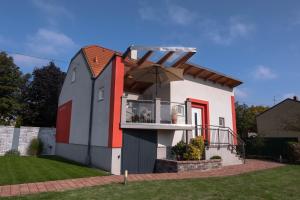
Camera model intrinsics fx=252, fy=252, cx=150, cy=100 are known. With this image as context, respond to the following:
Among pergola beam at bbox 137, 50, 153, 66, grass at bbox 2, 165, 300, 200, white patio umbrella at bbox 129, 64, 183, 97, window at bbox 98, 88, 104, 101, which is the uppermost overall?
pergola beam at bbox 137, 50, 153, 66

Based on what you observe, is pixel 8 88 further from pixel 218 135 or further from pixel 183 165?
pixel 183 165

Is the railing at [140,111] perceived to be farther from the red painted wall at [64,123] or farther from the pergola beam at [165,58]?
the red painted wall at [64,123]

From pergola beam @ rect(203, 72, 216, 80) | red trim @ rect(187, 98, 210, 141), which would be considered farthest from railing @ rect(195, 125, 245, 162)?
pergola beam @ rect(203, 72, 216, 80)

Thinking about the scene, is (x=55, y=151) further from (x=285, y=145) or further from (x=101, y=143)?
(x=285, y=145)

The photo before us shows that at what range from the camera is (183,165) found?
11.5 m

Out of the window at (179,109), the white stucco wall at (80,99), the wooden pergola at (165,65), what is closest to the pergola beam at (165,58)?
the wooden pergola at (165,65)

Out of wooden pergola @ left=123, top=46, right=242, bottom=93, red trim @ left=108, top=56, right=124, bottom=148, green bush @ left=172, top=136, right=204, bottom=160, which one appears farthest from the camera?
wooden pergola @ left=123, top=46, right=242, bottom=93

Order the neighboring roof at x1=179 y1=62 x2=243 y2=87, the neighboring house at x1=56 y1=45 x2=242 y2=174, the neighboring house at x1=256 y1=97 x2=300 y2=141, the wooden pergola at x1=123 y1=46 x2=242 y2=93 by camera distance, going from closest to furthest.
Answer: the neighboring house at x1=56 y1=45 x2=242 y2=174
the wooden pergola at x1=123 y1=46 x2=242 y2=93
the neighboring roof at x1=179 y1=62 x2=243 y2=87
the neighboring house at x1=256 y1=97 x2=300 y2=141

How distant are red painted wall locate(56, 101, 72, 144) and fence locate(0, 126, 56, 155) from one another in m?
1.46

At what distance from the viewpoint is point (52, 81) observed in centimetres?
3269

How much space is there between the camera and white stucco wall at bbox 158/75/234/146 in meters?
13.8

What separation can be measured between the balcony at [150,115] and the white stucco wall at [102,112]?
0.96 metres

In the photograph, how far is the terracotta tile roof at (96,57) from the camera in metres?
15.5

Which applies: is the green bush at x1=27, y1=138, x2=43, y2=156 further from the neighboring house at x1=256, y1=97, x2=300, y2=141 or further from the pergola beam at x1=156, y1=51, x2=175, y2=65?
the neighboring house at x1=256, y1=97, x2=300, y2=141
